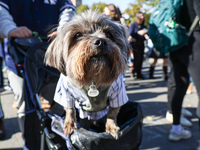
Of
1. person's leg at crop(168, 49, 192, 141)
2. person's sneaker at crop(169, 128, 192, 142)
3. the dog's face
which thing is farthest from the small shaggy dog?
person's sneaker at crop(169, 128, 192, 142)

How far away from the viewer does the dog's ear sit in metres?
1.54

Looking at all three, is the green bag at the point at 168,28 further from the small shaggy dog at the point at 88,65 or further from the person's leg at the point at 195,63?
the small shaggy dog at the point at 88,65

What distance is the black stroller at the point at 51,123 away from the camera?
120cm

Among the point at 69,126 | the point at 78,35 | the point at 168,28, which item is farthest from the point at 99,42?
the point at 168,28

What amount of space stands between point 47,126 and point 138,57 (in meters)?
5.06

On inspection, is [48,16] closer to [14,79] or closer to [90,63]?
[14,79]

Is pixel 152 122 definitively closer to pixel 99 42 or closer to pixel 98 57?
pixel 98 57

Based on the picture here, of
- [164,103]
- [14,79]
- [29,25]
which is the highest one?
[29,25]

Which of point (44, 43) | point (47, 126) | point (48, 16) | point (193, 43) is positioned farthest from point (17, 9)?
point (193, 43)

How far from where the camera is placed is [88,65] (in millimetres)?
1439

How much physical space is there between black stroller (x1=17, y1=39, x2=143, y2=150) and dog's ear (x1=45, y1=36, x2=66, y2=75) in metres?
0.25

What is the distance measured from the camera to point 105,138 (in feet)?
3.89

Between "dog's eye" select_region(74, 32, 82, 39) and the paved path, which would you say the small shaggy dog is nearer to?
"dog's eye" select_region(74, 32, 82, 39)

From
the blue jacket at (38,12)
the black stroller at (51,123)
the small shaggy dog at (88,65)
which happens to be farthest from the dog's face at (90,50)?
the blue jacket at (38,12)
